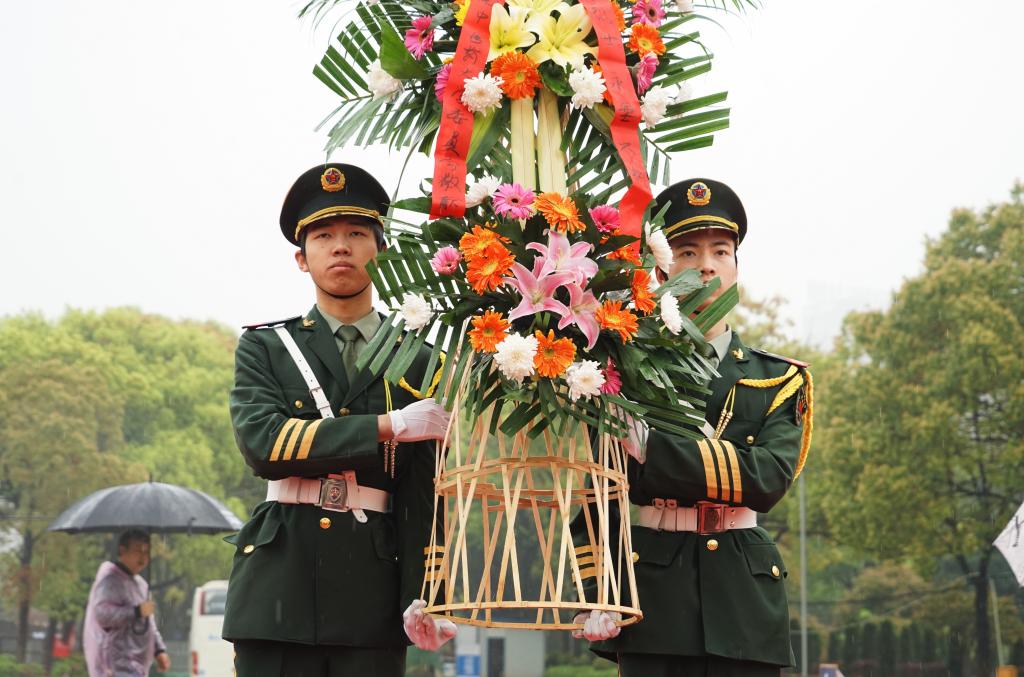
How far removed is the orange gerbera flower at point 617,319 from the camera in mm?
3988

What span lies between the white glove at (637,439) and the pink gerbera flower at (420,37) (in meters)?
1.47

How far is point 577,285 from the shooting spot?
13.1 feet

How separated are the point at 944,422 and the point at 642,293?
22612mm

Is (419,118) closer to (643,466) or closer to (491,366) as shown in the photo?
(491,366)

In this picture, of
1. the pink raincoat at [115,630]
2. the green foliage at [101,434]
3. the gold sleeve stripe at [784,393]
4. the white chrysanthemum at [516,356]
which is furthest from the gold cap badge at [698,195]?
the green foliage at [101,434]

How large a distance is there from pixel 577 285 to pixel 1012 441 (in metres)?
23.0

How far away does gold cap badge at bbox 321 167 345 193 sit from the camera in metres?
Answer: 4.97

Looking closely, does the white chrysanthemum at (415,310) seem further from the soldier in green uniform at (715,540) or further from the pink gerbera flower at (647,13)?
the pink gerbera flower at (647,13)

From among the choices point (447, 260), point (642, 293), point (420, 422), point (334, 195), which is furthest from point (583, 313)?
point (334, 195)

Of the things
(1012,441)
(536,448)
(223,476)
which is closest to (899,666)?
(1012,441)

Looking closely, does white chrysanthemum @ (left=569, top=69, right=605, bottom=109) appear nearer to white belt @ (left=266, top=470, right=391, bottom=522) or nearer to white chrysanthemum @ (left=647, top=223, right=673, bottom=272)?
white chrysanthemum @ (left=647, top=223, right=673, bottom=272)

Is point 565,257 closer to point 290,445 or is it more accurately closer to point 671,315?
point 671,315

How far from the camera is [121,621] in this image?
36.6 feet

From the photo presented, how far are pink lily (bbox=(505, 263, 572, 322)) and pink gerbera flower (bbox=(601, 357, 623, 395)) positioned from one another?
23 centimetres
